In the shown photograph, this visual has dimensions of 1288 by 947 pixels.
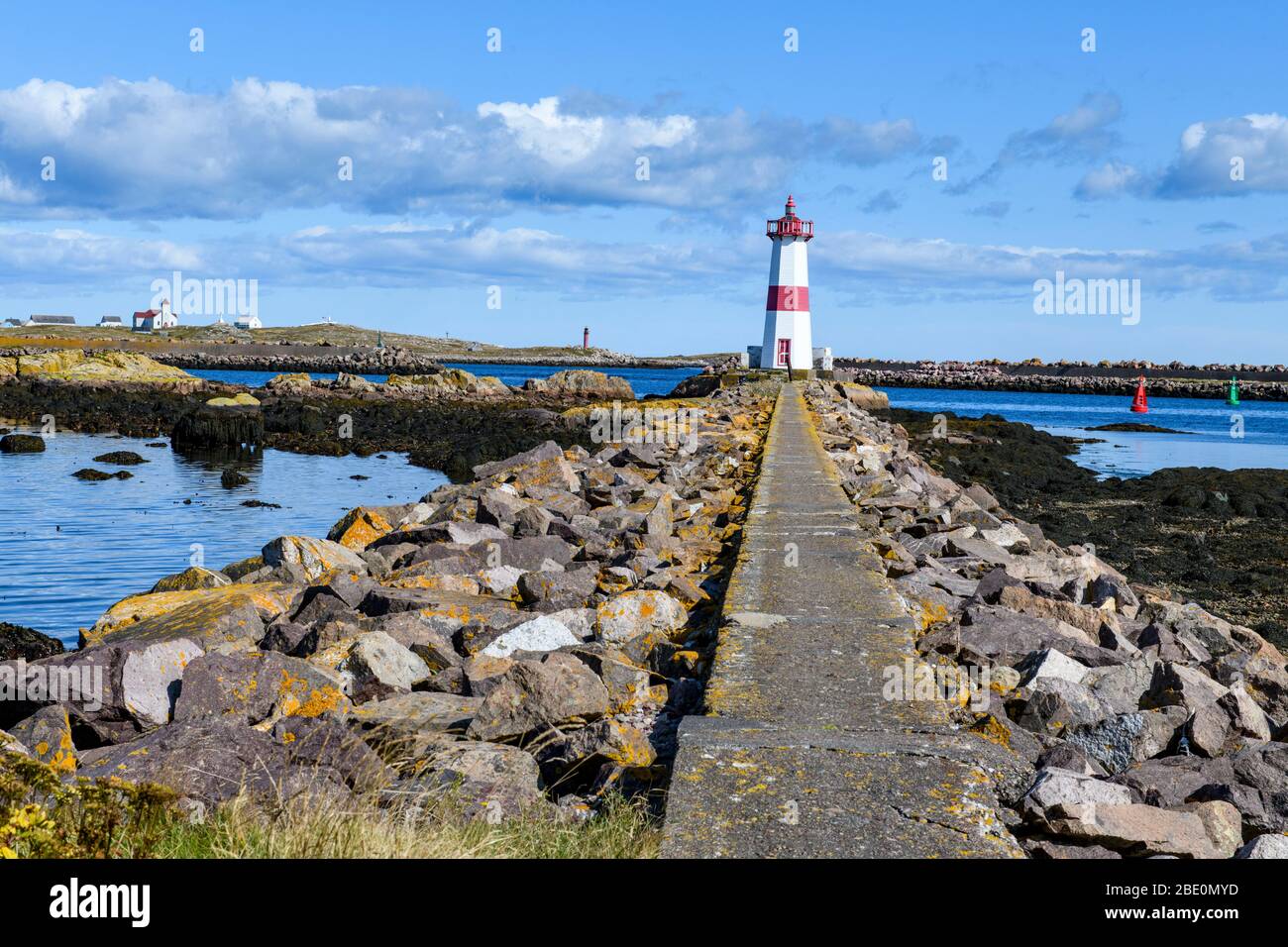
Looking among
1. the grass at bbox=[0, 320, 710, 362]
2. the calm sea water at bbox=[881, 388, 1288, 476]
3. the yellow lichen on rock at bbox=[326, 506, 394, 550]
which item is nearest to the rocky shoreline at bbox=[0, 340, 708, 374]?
the grass at bbox=[0, 320, 710, 362]

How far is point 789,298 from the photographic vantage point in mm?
35875

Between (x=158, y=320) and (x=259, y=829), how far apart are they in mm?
115831

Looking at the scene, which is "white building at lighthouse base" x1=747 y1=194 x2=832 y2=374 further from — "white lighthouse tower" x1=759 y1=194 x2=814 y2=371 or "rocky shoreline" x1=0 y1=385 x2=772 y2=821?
"rocky shoreline" x1=0 y1=385 x2=772 y2=821

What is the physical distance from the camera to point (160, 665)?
4.51m

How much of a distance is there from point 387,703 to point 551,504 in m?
5.43

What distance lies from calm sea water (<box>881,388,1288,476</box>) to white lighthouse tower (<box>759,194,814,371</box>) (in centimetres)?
904

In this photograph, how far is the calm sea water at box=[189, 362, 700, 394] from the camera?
68312mm

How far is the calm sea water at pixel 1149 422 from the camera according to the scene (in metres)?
29.0

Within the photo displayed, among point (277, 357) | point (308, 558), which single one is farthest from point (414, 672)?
point (277, 357)

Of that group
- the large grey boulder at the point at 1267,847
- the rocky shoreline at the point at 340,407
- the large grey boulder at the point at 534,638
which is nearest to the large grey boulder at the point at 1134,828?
the large grey boulder at the point at 1267,847

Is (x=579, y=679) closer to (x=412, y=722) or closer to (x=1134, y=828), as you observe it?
(x=412, y=722)

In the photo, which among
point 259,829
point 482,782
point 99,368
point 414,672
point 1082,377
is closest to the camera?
point 259,829

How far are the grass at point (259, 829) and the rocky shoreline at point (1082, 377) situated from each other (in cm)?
6668

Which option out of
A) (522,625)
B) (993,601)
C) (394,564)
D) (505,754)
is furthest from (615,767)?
(394,564)
